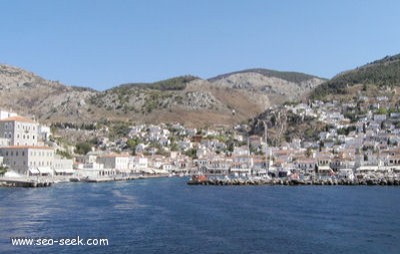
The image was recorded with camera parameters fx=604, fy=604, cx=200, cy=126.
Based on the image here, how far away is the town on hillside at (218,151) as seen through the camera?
9219 cm

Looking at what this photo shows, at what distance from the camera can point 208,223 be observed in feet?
136

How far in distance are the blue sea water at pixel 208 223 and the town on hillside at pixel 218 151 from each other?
29626 millimetres

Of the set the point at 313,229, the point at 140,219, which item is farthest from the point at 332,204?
the point at 140,219

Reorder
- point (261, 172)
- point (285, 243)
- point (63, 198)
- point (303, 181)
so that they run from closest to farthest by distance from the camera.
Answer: point (285, 243) < point (63, 198) < point (303, 181) < point (261, 172)

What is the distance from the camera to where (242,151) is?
486 feet

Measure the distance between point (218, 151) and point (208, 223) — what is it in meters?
117

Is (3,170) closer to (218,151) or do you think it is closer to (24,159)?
(24,159)

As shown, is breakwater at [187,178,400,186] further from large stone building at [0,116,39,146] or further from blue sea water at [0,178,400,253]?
large stone building at [0,116,39,146]

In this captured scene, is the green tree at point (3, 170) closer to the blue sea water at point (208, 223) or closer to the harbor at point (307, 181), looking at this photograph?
the blue sea water at point (208, 223)

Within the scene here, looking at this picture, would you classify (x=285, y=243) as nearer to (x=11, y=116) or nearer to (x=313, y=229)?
(x=313, y=229)

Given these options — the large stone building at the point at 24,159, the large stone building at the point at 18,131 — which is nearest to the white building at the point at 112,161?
the large stone building at the point at 18,131

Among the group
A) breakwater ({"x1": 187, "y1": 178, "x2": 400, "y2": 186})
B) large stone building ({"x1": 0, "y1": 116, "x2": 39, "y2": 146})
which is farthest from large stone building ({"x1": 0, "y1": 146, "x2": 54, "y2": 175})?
breakwater ({"x1": 187, "y1": 178, "x2": 400, "y2": 186})

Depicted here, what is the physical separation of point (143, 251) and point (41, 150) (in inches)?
2527

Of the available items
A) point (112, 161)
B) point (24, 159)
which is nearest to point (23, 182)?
point (24, 159)
